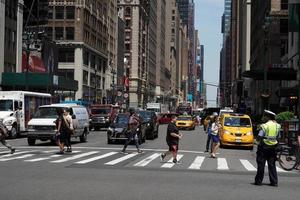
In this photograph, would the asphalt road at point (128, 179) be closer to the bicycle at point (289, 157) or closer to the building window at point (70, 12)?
the bicycle at point (289, 157)

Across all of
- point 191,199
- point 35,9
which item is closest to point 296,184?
point 191,199

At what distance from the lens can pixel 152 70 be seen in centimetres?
18962

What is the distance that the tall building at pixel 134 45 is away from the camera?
153m

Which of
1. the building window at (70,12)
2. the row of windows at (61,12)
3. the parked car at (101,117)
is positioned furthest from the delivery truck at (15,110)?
the row of windows at (61,12)

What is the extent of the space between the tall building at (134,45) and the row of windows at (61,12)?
58.9 m

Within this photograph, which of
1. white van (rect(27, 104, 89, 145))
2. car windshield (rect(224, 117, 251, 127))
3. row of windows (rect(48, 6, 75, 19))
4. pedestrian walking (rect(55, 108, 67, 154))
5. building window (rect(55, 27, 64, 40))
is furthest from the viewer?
building window (rect(55, 27, 64, 40))

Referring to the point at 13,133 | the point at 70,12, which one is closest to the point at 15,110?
the point at 13,133

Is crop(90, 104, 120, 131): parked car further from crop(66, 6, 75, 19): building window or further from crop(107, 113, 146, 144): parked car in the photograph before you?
crop(66, 6, 75, 19): building window

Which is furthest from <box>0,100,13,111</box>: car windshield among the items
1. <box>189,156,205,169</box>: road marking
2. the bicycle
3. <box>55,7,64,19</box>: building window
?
<box>55,7,64,19</box>: building window

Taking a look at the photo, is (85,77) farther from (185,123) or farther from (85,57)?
(185,123)

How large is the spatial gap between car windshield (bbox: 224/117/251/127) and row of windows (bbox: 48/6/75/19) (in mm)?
63073

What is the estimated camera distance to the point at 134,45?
156 m

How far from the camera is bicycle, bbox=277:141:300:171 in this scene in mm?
19156

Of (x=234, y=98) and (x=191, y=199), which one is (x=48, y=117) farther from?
(x=234, y=98)
